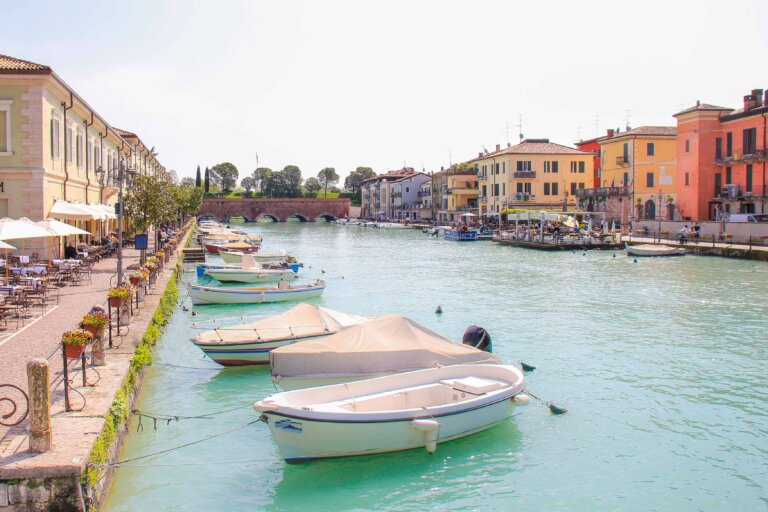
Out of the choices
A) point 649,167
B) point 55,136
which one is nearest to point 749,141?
point 649,167

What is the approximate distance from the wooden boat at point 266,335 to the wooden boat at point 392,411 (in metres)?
5.38

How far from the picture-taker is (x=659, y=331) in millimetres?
Answer: 25422

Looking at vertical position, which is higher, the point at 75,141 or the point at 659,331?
the point at 75,141

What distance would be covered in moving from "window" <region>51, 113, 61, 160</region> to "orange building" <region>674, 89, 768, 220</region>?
49.7 m

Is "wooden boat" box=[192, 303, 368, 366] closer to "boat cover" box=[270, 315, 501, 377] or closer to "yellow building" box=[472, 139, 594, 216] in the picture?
"boat cover" box=[270, 315, 501, 377]

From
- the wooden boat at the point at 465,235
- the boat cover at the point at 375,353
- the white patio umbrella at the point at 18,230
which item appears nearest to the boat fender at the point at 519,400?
the boat cover at the point at 375,353

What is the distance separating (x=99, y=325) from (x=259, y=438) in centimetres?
366

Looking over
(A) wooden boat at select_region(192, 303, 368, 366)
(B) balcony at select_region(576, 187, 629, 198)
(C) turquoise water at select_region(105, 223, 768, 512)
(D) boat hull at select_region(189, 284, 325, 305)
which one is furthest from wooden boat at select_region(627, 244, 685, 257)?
(A) wooden boat at select_region(192, 303, 368, 366)

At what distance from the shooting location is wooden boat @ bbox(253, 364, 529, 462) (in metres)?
12.0

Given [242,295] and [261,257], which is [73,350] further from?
[261,257]

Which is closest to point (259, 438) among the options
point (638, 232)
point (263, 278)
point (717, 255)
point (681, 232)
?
point (263, 278)

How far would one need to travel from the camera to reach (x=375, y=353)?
51.3 feet

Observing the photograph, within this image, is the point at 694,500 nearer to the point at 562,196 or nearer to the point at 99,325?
the point at 99,325

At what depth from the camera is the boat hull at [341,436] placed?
12016mm
